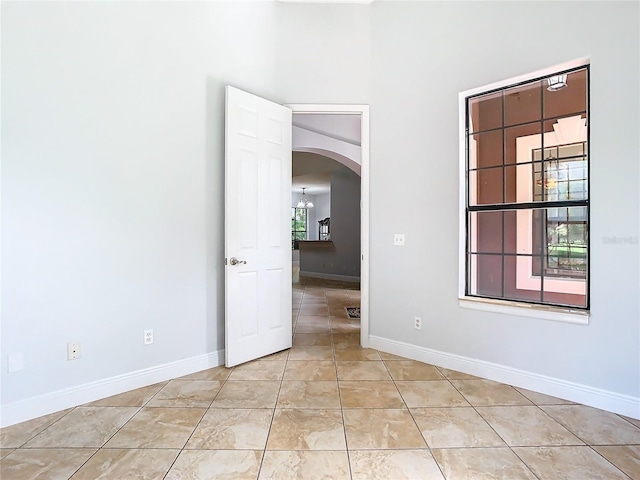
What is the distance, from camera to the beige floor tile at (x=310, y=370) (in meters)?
2.69

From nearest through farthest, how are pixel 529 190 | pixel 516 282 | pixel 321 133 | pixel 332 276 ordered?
pixel 529 190, pixel 516 282, pixel 321 133, pixel 332 276

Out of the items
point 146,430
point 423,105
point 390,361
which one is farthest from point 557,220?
point 146,430

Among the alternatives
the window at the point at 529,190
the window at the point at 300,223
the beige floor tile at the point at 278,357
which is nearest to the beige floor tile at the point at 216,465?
the beige floor tile at the point at 278,357

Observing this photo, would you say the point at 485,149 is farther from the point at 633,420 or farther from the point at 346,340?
the point at 346,340

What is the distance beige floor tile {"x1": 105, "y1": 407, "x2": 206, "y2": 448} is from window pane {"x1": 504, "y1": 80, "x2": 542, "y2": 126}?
10.1 feet

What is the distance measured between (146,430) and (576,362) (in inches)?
108

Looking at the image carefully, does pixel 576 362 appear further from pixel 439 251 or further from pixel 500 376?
pixel 439 251

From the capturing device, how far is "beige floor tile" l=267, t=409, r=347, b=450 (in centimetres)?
180

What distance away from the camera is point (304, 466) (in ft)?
5.35

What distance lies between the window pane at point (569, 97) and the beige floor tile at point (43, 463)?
3.57 metres

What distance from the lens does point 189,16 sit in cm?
271

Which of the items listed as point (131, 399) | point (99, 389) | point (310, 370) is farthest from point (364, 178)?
point (99, 389)

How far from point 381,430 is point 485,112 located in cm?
252

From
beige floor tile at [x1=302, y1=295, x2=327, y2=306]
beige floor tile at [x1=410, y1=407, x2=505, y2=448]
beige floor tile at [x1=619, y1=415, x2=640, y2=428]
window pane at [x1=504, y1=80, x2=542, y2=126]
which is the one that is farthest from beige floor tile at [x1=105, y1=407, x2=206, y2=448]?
beige floor tile at [x1=302, y1=295, x2=327, y2=306]
